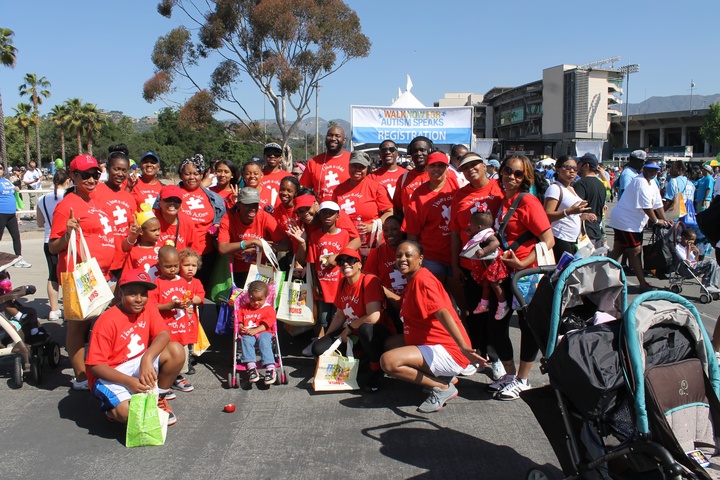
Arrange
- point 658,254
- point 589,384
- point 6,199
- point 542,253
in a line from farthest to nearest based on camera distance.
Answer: point 6,199 → point 658,254 → point 542,253 → point 589,384

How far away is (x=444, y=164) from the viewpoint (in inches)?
201

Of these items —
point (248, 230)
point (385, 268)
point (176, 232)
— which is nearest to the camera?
point (176, 232)

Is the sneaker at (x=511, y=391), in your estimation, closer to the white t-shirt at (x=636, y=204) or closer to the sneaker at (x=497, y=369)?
the sneaker at (x=497, y=369)

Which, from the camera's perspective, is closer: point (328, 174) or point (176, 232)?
point (176, 232)

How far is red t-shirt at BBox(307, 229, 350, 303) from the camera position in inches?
208

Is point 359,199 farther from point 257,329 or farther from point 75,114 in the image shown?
point 75,114

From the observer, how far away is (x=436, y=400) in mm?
4391

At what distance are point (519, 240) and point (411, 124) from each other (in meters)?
7.24

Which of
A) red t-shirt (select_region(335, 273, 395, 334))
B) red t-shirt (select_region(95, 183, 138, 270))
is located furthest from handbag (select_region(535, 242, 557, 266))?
red t-shirt (select_region(95, 183, 138, 270))

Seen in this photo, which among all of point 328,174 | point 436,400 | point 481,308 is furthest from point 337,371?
point 328,174

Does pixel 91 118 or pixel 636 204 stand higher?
pixel 91 118

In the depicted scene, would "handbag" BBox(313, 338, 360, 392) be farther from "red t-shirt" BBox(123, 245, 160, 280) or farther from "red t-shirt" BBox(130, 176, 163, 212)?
"red t-shirt" BBox(130, 176, 163, 212)

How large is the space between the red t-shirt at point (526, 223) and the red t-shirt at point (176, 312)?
8.66ft

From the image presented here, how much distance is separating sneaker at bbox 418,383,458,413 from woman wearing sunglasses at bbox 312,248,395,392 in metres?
0.56
